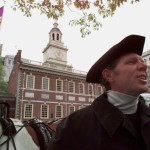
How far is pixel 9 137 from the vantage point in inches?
132

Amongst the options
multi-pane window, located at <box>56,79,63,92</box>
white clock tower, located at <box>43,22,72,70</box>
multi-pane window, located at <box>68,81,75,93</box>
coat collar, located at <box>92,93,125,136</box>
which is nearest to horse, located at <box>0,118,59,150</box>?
coat collar, located at <box>92,93,125,136</box>

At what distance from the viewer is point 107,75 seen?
197 centimetres

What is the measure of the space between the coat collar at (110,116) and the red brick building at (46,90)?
2197 centimetres

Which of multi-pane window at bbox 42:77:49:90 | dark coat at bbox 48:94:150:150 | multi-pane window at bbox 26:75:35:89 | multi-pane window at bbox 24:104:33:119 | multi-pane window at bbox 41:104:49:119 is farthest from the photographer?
multi-pane window at bbox 42:77:49:90

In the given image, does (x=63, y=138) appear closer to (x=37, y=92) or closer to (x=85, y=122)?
(x=85, y=122)

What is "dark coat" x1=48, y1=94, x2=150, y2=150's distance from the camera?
1548 millimetres

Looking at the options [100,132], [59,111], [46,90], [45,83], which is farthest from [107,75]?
[59,111]

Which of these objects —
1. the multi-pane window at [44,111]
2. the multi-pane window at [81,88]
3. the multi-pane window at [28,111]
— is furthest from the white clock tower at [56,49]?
the multi-pane window at [28,111]

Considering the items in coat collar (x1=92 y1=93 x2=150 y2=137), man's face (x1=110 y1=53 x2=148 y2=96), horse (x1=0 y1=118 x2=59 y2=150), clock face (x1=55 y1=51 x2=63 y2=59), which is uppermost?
clock face (x1=55 y1=51 x2=63 y2=59)

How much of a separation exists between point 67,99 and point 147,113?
25088 millimetres

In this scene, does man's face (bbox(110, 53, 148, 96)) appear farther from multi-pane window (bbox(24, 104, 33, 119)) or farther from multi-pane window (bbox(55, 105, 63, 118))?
multi-pane window (bbox(55, 105, 63, 118))

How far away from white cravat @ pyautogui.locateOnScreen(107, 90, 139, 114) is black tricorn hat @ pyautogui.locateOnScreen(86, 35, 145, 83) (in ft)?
0.95

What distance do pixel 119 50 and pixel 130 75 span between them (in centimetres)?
25

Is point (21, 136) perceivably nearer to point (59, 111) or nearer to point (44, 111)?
point (44, 111)
